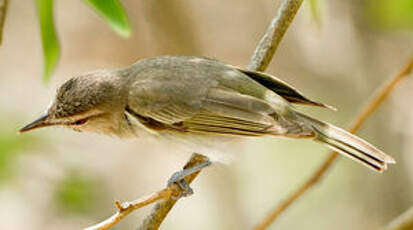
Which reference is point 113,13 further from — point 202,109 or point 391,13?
point 391,13

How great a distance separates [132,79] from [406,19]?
219 centimetres

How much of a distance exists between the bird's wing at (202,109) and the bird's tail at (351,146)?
0.28 m

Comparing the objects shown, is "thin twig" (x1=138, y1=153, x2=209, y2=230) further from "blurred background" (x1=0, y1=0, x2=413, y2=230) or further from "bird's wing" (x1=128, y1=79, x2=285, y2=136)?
"blurred background" (x1=0, y1=0, x2=413, y2=230)

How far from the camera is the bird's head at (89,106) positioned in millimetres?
4211

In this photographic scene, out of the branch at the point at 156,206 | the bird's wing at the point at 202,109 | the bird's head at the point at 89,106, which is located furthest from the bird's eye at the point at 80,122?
the branch at the point at 156,206

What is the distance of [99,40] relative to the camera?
8.39 meters

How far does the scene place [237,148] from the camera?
600cm

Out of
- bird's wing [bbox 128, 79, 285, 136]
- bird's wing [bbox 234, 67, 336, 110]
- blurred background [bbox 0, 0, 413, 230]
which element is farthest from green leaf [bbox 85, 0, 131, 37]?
blurred background [bbox 0, 0, 413, 230]

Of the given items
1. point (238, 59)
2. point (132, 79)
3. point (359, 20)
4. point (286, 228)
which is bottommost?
point (286, 228)

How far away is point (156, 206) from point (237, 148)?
2298mm

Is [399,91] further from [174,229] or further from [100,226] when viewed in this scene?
[100,226]

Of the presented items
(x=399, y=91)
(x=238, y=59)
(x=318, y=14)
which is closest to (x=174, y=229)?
(x=238, y=59)

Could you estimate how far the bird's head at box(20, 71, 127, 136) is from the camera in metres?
4.21

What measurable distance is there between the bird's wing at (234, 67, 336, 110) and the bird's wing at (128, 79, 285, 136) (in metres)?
0.16
